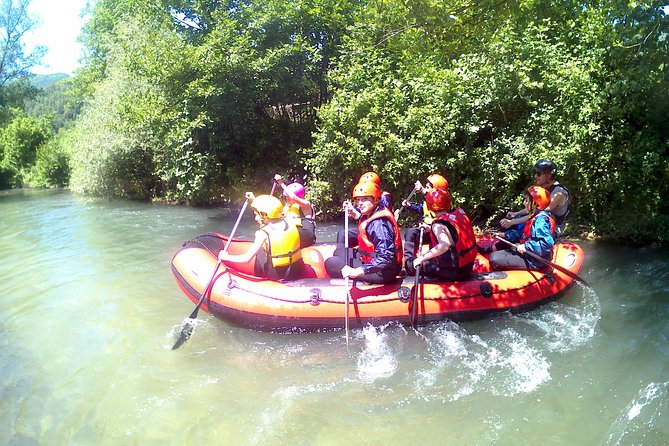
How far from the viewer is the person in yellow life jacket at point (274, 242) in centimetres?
497

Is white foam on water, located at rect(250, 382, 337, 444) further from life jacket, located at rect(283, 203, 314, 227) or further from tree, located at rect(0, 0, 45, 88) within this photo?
tree, located at rect(0, 0, 45, 88)

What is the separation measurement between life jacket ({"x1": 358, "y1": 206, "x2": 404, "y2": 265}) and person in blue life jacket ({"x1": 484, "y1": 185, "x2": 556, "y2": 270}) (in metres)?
1.35

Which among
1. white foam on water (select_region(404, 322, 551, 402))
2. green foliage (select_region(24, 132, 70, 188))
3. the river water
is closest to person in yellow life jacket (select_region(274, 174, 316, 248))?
the river water

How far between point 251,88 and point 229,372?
30.0 ft

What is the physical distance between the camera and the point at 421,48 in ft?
26.4

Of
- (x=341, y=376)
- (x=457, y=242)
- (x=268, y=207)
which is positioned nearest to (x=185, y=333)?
(x=268, y=207)

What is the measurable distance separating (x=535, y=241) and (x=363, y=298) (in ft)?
6.78

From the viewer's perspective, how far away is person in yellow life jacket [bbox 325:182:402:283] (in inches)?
183

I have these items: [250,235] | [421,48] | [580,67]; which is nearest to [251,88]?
[250,235]

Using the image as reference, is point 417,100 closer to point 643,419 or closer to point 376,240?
point 376,240

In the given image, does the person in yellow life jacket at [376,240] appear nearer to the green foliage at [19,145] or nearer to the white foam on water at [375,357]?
the white foam on water at [375,357]

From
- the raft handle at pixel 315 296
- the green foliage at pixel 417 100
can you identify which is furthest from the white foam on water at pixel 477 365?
the green foliage at pixel 417 100

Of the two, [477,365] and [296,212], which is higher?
[296,212]

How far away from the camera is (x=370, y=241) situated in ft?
15.9
